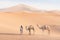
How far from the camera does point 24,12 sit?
6.64 feet

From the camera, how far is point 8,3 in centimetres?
202

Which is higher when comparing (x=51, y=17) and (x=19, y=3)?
(x=19, y=3)

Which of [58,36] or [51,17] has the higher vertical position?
[51,17]

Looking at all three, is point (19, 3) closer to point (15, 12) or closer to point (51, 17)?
point (15, 12)

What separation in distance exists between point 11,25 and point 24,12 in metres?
0.20

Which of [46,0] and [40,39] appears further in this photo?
[46,0]

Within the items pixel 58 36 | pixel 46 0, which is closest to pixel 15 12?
pixel 46 0

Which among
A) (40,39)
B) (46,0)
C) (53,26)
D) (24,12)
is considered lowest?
(40,39)

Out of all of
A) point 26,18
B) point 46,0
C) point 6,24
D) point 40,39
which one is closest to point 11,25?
point 6,24

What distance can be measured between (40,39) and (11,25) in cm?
33

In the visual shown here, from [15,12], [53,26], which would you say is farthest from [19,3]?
[53,26]

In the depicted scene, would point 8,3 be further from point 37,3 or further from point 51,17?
point 51,17

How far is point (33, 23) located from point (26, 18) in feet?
0.31

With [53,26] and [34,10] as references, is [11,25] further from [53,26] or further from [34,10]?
[53,26]
